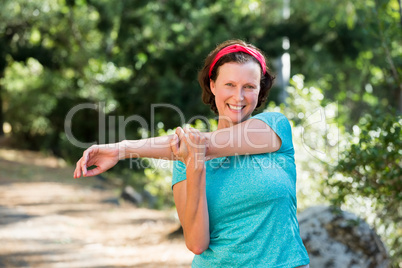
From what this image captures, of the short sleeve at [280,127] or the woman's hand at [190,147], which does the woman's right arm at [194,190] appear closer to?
the woman's hand at [190,147]

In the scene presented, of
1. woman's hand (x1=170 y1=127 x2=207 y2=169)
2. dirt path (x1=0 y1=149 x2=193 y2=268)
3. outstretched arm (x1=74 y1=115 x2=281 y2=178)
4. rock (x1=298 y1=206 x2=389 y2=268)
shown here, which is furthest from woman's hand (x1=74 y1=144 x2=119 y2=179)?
dirt path (x1=0 y1=149 x2=193 y2=268)

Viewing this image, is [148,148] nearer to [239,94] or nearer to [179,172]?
[179,172]

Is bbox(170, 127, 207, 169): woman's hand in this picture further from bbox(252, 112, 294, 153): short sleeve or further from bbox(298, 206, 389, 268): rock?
bbox(298, 206, 389, 268): rock

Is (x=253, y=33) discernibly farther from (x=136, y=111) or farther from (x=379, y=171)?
(x=379, y=171)

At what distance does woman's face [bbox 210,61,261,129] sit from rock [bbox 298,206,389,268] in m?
2.66

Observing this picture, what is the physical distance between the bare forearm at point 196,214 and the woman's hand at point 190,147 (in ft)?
0.12

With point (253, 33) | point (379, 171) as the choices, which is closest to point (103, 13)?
point (253, 33)

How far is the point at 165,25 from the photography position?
12531 millimetres

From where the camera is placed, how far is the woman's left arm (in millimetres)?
2172

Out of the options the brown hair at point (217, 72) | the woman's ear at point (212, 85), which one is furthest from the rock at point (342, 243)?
the woman's ear at point (212, 85)

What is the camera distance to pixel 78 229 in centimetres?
854

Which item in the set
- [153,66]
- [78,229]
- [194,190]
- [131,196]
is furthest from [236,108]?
[153,66]

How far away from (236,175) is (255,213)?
16 centimetres

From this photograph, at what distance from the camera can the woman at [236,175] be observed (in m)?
2.08
